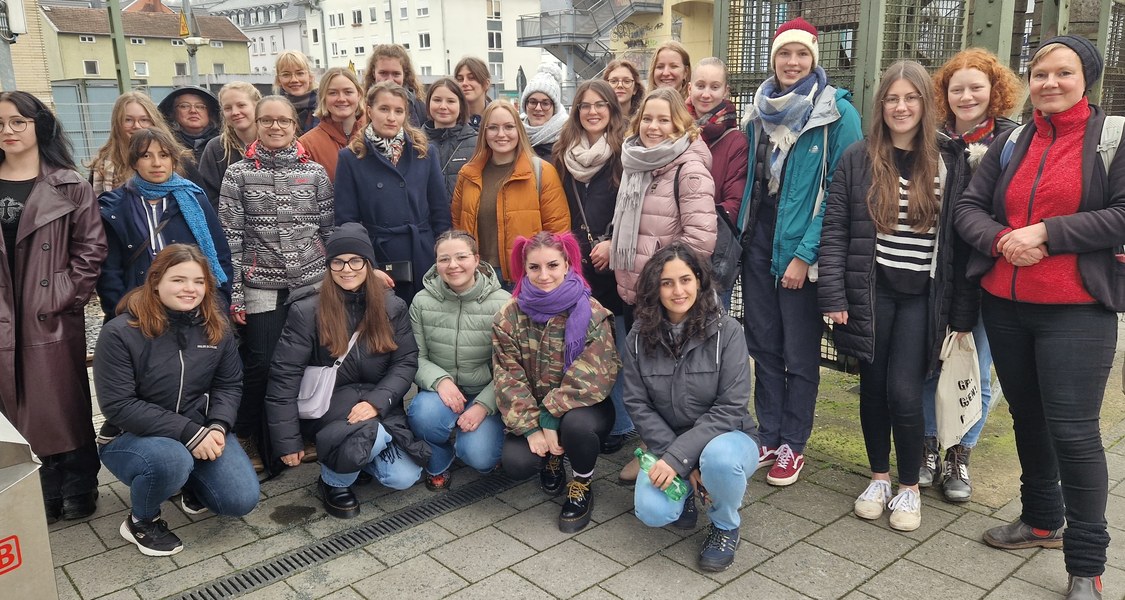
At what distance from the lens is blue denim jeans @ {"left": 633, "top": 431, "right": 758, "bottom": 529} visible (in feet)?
11.2

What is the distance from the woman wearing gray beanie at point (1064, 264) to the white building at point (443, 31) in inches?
2292

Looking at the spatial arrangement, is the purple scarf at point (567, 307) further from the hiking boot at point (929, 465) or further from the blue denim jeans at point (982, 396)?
the hiking boot at point (929, 465)

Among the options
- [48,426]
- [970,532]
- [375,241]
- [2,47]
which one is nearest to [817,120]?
[970,532]

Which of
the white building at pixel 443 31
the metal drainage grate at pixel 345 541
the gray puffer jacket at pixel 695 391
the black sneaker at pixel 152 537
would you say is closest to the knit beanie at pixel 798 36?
the gray puffer jacket at pixel 695 391

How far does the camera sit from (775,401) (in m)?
4.34

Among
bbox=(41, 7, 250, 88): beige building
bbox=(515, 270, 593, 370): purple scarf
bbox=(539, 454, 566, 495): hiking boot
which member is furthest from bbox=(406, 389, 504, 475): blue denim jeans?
bbox=(41, 7, 250, 88): beige building

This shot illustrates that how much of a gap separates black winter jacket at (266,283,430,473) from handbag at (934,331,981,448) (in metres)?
2.53

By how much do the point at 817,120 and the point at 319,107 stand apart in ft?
10.0

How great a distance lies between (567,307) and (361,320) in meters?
1.08

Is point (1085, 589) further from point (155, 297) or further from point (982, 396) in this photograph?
point (155, 297)

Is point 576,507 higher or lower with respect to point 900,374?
lower

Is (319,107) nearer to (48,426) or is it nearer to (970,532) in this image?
(48,426)

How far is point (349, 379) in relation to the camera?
13.7ft

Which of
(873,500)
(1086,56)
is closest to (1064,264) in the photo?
(1086,56)
